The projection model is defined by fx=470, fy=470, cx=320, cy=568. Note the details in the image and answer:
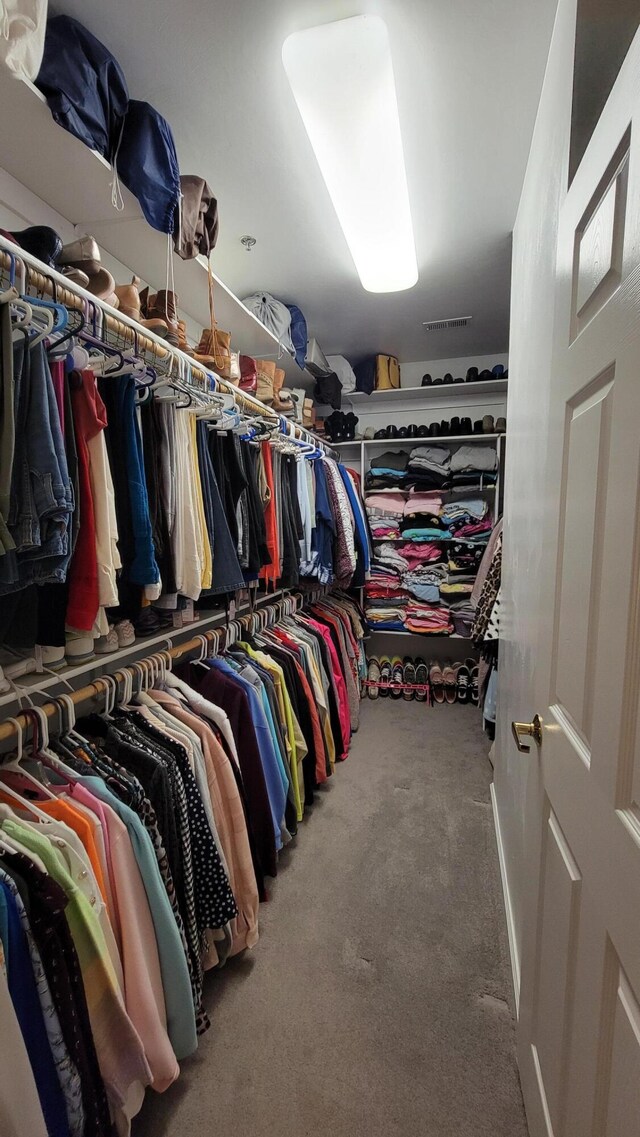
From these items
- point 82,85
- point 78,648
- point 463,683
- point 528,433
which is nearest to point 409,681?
point 463,683

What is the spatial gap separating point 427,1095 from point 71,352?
193 cm

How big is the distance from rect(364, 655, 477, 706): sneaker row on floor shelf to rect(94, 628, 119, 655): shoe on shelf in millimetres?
2542

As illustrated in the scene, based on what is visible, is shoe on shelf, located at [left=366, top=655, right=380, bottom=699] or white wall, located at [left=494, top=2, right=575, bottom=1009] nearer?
white wall, located at [left=494, top=2, right=575, bottom=1009]

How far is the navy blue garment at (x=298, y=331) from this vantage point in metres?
2.69

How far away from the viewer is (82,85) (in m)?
1.13

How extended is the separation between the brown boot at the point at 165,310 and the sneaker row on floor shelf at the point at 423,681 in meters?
2.78

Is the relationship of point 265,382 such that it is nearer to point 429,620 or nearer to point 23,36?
point 23,36

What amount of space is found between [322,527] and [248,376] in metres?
0.90

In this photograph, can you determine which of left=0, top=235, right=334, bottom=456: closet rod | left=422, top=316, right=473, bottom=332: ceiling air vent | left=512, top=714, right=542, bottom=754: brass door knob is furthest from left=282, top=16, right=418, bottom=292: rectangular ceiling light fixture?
left=512, top=714, right=542, bottom=754: brass door knob

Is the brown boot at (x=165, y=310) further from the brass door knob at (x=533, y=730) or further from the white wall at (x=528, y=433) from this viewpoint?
the brass door knob at (x=533, y=730)

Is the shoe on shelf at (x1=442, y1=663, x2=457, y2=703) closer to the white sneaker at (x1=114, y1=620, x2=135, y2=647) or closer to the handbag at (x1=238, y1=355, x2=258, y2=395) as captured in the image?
the handbag at (x1=238, y1=355, x2=258, y2=395)

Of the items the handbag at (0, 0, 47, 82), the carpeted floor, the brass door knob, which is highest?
the handbag at (0, 0, 47, 82)

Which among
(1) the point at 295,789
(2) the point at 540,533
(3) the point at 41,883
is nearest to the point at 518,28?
(2) the point at 540,533

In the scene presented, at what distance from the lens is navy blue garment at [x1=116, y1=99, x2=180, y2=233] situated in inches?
50.2
